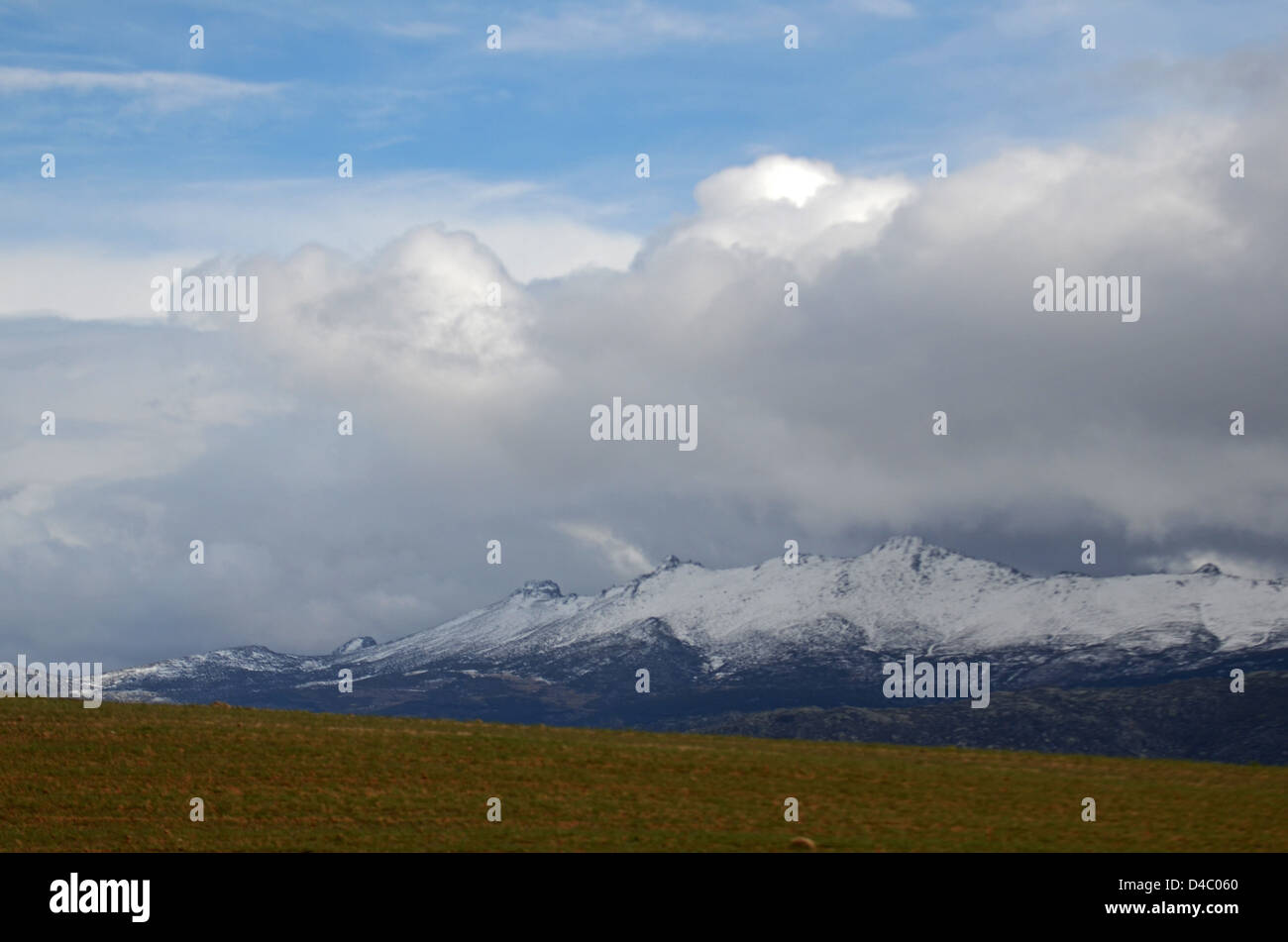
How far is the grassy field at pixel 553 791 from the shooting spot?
6512 cm

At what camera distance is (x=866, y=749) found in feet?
309

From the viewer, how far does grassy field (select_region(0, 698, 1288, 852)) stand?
6512cm

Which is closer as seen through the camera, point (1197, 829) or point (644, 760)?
point (1197, 829)

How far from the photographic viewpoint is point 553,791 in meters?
76.4

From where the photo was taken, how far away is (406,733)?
9200 cm
